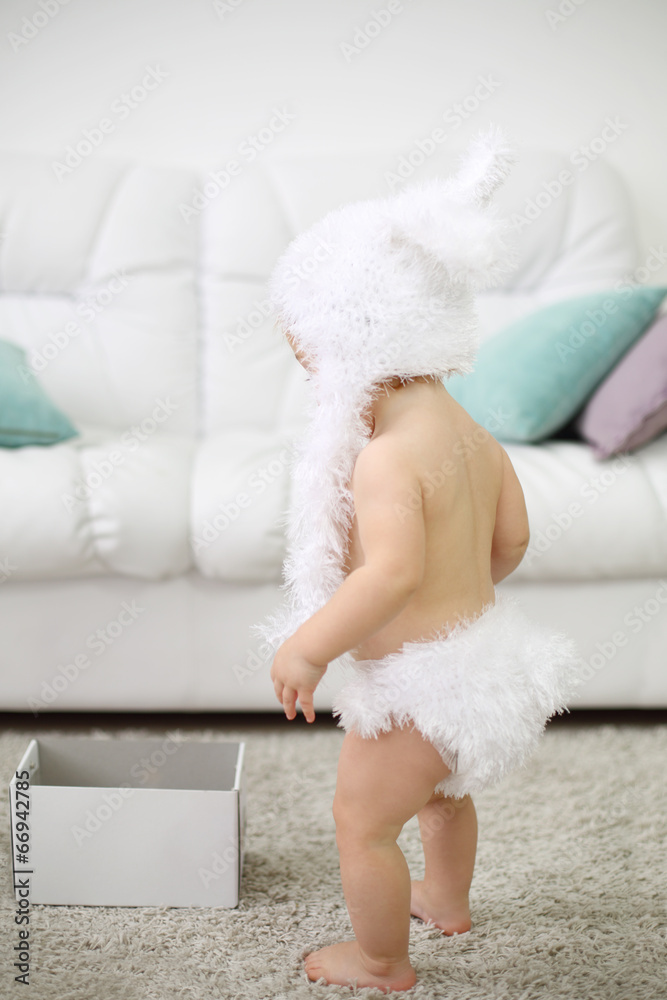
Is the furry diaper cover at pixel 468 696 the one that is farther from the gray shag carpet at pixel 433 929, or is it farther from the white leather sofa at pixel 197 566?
the white leather sofa at pixel 197 566

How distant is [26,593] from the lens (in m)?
1.34

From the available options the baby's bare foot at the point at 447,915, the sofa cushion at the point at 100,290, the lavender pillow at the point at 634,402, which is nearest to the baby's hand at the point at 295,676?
the baby's bare foot at the point at 447,915

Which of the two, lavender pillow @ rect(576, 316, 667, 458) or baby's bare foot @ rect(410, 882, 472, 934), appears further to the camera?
lavender pillow @ rect(576, 316, 667, 458)

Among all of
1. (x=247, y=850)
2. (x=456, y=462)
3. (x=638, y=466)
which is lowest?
(x=247, y=850)

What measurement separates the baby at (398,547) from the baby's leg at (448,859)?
0.06 meters

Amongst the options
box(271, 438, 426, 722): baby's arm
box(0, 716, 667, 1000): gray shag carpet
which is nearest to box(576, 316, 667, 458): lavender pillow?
box(0, 716, 667, 1000): gray shag carpet

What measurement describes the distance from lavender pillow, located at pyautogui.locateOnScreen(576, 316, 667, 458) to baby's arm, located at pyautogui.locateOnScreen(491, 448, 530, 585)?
0.61m

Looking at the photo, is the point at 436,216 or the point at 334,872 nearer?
the point at 436,216

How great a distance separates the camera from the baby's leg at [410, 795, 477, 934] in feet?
2.85

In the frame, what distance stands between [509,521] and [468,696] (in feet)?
0.68

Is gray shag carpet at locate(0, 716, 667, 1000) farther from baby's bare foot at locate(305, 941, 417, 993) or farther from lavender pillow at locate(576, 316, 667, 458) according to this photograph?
lavender pillow at locate(576, 316, 667, 458)

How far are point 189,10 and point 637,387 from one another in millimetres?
1610

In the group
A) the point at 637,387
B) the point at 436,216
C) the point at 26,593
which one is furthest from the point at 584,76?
the point at 26,593

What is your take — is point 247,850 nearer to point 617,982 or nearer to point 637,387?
point 617,982
